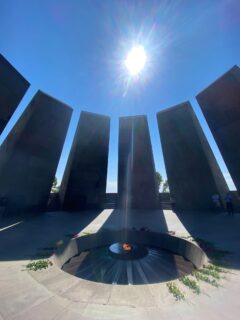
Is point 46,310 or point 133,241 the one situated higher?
point 133,241

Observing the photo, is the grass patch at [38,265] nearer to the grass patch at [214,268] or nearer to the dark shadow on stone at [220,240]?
the grass patch at [214,268]

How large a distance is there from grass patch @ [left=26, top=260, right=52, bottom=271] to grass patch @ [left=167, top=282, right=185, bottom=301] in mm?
3777

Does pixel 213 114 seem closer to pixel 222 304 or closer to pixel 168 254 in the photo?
pixel 168 254

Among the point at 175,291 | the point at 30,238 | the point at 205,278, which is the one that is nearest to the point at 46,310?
the point at 175,291

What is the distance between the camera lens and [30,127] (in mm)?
13625

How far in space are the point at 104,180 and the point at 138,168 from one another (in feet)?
11.9

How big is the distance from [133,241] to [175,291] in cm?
597

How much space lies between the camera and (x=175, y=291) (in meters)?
4.15

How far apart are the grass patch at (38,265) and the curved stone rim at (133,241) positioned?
0.52 metres

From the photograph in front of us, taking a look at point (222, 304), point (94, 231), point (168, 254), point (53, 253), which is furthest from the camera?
point (94, 231)

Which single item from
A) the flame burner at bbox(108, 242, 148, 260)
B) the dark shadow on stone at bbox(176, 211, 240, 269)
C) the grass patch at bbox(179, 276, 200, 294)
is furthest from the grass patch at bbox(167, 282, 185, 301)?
the flame burner at bbox(108, 242, 148, 260)

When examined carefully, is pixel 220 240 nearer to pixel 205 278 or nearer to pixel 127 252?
pixel 205 278

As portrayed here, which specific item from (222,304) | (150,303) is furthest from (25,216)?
(222,304)

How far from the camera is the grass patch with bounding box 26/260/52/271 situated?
214 inches
